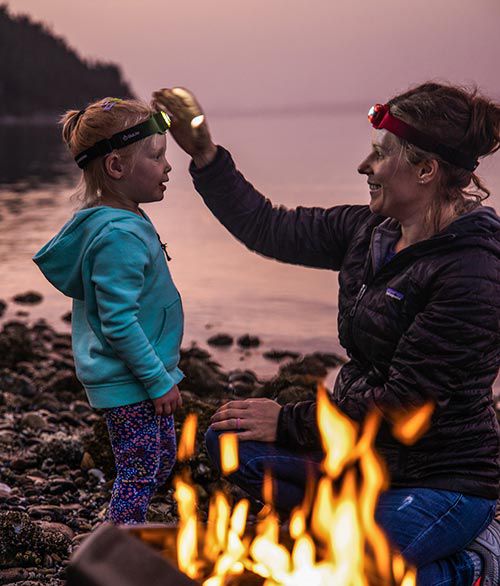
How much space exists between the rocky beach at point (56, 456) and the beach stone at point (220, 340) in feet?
5.81

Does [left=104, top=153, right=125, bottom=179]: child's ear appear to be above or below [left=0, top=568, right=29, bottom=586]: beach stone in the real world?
above

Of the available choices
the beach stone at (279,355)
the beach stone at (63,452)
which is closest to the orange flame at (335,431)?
the beach stone at (63,452)

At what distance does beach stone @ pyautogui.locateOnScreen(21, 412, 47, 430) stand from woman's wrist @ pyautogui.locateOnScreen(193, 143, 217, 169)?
9.57ft

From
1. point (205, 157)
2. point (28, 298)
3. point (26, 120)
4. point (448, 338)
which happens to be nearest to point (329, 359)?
point (28, 298)

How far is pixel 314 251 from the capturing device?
486 centimetres

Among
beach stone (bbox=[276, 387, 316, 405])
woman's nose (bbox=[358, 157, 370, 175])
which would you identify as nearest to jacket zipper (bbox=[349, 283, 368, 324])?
woman's nose (bbox=[358, 157, 370, 175])

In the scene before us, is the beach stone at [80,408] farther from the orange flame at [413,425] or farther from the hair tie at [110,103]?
the orange flame at [413,425]

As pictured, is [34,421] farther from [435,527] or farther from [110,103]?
[435,527]

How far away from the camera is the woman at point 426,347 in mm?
3824

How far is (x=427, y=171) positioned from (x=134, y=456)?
193 centimetres

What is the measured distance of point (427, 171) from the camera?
404 centimetres

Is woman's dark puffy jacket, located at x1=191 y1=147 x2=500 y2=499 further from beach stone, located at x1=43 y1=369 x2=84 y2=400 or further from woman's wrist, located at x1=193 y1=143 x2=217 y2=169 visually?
beach stone, located at x1=43 y1=369 x2=84 y2=400

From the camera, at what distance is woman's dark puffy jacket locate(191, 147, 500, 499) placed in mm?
3803

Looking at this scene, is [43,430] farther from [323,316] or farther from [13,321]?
[323,316]
